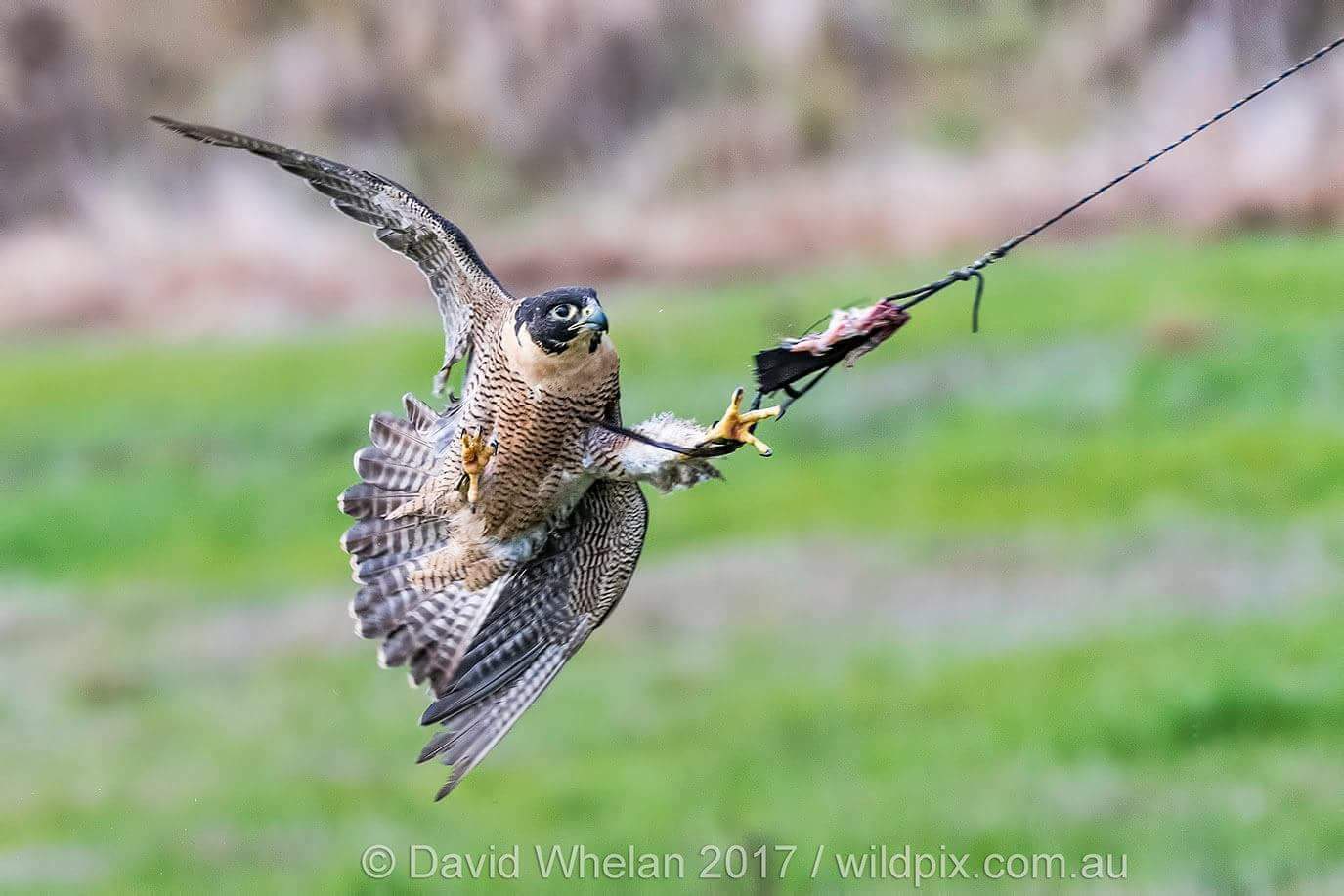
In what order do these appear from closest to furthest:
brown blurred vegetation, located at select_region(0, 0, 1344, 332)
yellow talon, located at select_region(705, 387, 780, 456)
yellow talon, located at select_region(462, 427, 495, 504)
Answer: yellow talon, located at select_region(705, 387, 780, 456) < yellow talon, located at select_region(462, 427, 495, 504) < brown blurred vegetation, located at select_region(0, 0, 1344, 332)

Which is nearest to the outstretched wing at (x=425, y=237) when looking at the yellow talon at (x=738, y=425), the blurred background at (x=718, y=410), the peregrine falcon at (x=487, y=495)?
the peregrine falcon at (x=487, y=495)

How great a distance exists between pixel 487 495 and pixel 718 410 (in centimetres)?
1278

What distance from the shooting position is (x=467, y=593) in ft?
17.3

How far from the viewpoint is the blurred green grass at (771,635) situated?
13391 mm

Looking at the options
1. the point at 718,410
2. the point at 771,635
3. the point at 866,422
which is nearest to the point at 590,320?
the point at 771,635

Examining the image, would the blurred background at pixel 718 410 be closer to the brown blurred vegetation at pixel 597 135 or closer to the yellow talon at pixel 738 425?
the brown blurred vegetation at pixel 597 135

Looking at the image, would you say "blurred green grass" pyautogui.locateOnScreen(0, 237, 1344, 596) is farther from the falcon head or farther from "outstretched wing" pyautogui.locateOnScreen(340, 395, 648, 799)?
the falcon head

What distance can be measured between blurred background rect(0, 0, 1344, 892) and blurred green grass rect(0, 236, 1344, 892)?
0.05 m

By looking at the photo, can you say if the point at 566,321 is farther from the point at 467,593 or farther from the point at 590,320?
the point at 467,593

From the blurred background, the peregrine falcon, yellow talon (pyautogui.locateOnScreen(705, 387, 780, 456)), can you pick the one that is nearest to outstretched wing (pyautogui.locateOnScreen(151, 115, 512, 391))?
the peregrine falcon

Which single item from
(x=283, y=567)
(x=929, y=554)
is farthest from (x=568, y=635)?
(x=283, y=567)

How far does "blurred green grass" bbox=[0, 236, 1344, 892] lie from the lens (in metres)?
13.4

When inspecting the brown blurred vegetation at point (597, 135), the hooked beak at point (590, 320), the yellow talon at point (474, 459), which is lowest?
the yellow talon at point (474, 459)

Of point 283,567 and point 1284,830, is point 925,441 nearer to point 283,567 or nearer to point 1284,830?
point 283,567
